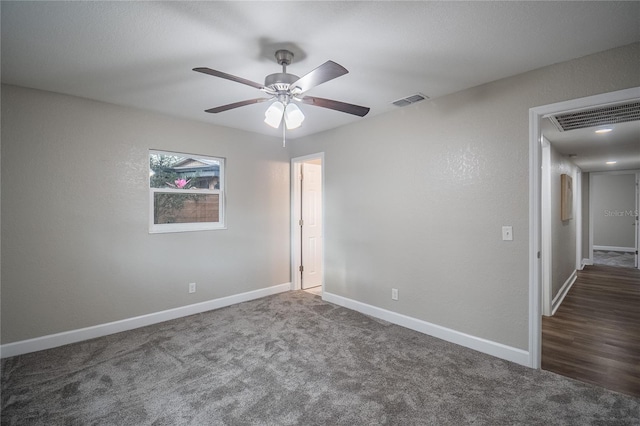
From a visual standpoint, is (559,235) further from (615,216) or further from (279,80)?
(615,216)

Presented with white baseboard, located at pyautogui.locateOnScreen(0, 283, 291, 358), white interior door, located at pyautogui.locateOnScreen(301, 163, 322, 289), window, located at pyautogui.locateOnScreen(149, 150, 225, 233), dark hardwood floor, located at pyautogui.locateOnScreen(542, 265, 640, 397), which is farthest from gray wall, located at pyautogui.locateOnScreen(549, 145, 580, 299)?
window, located at pyautogui.locateOnScreen(149, 150, 225, 233)

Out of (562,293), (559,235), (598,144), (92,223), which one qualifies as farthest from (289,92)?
(562,293)

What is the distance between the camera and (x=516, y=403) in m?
1.97

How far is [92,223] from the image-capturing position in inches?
120

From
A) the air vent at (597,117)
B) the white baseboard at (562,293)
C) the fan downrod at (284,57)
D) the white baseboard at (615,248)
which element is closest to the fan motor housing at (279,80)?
the fan downrod at (284,57)

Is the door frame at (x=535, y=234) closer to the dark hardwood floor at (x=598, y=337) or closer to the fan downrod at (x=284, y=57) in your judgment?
the dark hardwood floor at (x=598, y=337)

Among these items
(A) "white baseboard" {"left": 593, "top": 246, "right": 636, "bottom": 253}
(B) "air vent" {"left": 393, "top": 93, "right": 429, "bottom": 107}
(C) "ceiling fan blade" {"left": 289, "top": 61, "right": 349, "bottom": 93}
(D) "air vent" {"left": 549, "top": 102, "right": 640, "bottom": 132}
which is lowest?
(A) "white baseboard" {"left": 593, "top": 246, "right": 636, "bottom": 253}

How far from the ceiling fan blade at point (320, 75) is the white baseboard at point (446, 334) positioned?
8.58ft

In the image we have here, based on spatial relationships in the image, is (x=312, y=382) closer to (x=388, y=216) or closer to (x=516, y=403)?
(x=516, y=403)

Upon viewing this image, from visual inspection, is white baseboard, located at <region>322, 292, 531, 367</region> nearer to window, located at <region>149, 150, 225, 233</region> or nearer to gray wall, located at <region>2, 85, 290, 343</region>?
gray wall, located at <region>2, 85, 290, 343</region>

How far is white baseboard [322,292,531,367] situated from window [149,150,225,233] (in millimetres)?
2151

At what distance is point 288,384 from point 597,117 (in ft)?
11.9

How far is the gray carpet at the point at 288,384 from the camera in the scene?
1.86m

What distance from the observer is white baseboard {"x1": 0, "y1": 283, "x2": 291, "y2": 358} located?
2678mm
